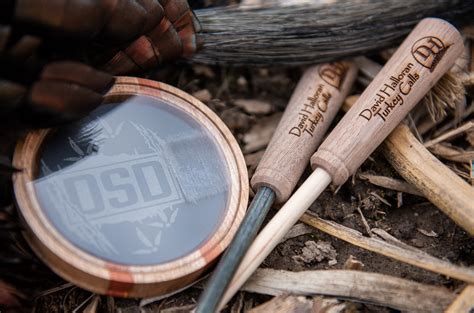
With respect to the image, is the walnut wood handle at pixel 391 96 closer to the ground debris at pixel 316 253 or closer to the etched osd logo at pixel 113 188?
the ground debris at pixel 316 253

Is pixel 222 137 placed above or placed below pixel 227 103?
above

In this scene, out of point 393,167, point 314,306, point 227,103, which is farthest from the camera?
point 227,103

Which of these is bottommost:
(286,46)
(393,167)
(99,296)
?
(99,296)

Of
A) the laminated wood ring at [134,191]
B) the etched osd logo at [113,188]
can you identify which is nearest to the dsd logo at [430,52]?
the laminated wood ring at [134,191]

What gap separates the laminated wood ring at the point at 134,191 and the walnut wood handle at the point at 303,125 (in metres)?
0.08

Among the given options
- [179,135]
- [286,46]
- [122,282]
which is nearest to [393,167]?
[286,46]

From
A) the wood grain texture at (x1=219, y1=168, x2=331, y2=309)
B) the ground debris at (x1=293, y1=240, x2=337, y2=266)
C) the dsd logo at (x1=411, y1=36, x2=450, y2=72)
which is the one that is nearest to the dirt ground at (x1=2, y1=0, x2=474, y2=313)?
the ground debris at (x1=293, y1=240, x2=337, y2=266)

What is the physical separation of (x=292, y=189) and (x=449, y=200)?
0.38 metres

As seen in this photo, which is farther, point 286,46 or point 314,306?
point 286,46

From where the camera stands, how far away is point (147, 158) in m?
1.66

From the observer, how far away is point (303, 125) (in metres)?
1.79

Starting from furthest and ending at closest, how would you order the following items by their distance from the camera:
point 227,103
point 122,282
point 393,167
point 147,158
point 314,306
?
point 227,103 < point 393,167 < point 147,158 < point 314,306 < point 122,282

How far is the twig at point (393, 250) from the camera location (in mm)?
1532

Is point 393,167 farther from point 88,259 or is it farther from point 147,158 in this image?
point 88,259
